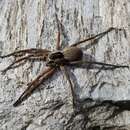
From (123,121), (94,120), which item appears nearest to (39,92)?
(94,120)

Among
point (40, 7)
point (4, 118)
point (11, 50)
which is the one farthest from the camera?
point (40, 7)

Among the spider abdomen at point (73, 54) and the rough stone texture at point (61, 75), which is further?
the spider abdomen at point (73, 54)

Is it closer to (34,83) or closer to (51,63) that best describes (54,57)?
(51,63)

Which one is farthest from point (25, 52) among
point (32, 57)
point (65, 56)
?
point (65, 56)

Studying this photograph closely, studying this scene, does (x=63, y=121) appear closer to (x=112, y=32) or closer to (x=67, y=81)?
(x=67, y=81)

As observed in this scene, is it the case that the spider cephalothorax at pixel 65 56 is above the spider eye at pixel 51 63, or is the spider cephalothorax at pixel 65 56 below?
above
